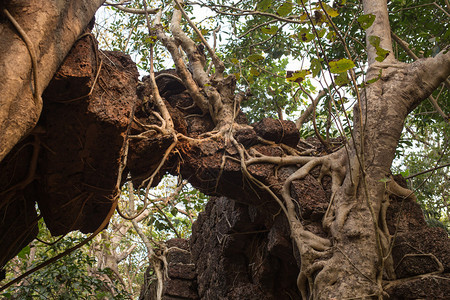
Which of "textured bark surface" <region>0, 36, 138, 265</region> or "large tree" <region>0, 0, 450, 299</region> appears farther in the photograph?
"textured bark surface" <region>0, 36, 138, 265</region>

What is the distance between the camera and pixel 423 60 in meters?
2.87

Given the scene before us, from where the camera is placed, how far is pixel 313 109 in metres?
2.88

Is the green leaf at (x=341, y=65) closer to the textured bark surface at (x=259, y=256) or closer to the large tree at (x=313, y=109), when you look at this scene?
the large tree at (x=313, y=109)

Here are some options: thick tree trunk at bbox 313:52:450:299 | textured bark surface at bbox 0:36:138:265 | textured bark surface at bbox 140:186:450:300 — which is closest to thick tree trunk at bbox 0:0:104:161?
textured bark surface at bbox 0:36:138:265

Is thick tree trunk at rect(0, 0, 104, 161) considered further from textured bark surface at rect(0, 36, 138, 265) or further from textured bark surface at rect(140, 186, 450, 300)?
textured bark surface at rect(140, 186, 450, 300)

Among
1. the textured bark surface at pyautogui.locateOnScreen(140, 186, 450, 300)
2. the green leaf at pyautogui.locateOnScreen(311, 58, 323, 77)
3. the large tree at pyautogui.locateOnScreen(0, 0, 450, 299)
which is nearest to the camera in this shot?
the large tree at pyautogui.locateOnScreen(0, 0, 450, 299)

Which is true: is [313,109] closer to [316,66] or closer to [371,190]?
[316,66]

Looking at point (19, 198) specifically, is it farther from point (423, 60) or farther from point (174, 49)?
point (423, 60)

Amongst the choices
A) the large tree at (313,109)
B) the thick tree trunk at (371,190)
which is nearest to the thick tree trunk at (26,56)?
the large tree at (313,109)

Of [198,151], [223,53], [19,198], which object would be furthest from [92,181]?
[223,53]

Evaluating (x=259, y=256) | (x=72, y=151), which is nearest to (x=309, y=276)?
(x=259, y=256)

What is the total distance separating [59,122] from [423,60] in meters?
2.54

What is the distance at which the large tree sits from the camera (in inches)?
59.5

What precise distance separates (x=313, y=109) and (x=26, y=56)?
2.01 m
